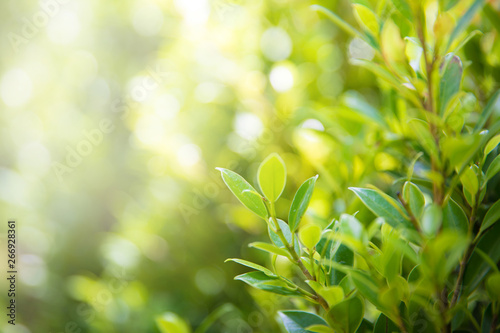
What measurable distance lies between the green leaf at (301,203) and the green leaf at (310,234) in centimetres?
2

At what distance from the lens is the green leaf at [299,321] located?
1.36 ft

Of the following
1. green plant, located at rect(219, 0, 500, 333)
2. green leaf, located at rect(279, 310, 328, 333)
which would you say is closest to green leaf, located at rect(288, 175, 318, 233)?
green plant, located at rect(219, 0, 500, 333)

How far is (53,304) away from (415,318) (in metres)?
1.19

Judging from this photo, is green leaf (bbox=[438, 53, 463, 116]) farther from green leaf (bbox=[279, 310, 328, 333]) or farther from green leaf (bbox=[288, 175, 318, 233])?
green leaf (bbox=[279, 310, 328, 333])

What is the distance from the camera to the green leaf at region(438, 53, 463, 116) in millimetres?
399

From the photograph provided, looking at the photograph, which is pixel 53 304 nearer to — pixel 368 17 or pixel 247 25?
pixel 247 25

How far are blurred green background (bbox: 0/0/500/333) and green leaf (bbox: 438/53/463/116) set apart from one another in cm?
15

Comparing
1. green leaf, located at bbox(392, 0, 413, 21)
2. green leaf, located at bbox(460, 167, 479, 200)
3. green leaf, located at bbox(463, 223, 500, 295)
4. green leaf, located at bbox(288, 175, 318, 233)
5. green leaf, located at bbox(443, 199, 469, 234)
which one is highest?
green leaf, located at bbox(392, 0, 413, 21)

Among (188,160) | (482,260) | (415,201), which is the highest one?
(188,160)

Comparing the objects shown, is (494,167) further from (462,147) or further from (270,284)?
(270,284)

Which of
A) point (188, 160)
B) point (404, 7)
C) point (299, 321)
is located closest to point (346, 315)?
point (299, 321)

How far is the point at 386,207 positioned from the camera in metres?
0.37

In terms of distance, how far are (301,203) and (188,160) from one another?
61 centimetres

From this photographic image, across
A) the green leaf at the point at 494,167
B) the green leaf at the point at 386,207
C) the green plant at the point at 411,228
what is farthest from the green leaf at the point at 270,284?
the green leaf at the point at 494,167
